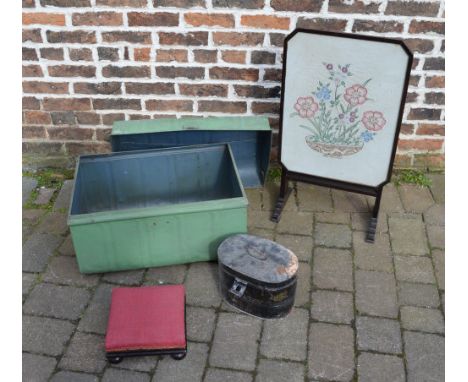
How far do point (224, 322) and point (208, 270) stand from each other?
40cm

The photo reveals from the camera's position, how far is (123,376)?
8.26 ft

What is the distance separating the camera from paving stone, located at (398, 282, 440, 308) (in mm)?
2889

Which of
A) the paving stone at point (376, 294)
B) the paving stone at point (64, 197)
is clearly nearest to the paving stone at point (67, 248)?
the paving stone at point (64, 197)

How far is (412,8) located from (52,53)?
2322 mm

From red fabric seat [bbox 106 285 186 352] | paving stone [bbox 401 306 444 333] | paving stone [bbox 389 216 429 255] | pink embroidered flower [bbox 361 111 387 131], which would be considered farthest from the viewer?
paving stone [bbox 389 216 429 255]

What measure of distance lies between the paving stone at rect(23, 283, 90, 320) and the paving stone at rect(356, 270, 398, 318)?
153cm

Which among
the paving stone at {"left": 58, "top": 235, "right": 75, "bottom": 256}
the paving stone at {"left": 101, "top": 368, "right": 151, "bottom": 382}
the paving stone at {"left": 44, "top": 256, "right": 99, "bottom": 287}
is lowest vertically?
the paving stone at {"left": 101, "top": 368, "right": 151, "bottom": 382}

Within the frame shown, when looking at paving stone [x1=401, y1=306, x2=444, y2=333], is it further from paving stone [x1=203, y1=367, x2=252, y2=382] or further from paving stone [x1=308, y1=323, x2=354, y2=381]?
paving stone [x1=203, y1=367, x2=252, y2=382]

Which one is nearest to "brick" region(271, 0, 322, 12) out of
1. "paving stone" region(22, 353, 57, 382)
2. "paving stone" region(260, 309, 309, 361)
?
"paving stone" region(260, 309, 309, 361)

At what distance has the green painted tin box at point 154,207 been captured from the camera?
2.87 meters

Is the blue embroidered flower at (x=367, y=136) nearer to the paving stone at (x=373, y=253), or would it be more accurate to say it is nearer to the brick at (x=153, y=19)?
the paving stone at (x=373, y=253)

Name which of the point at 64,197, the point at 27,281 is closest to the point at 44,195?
the point at 64,197

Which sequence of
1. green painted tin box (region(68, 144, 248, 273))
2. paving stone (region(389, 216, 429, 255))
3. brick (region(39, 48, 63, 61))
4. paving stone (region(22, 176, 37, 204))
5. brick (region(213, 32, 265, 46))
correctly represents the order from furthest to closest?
paving stone (region(22, 176, 37, 204)) < brick (region(39, 48, 63, 61)) < brick (region(213, 32, 265, 46)) < paving stone (region(389, 216, 429, 255)) < green painted tin box (region(68, 144, 248, 273))

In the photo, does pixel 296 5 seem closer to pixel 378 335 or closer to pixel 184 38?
pixel 184 38
